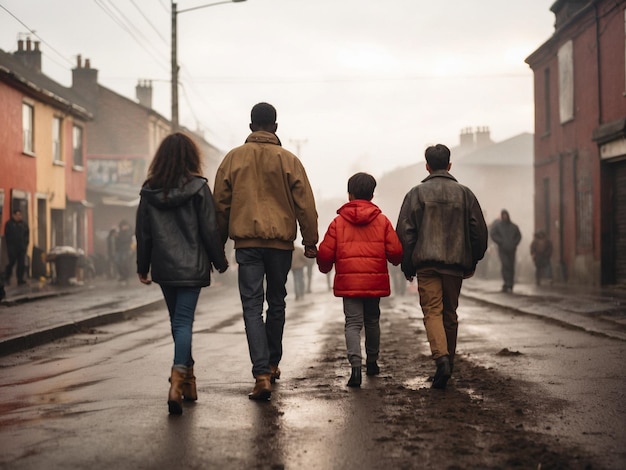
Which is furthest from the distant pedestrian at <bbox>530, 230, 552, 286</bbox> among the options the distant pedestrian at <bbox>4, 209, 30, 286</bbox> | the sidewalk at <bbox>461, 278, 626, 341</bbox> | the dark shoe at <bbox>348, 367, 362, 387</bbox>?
the dark shoe at <bbox>348, 367, 362, 387</bbox>

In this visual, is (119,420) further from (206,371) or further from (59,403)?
(206,371)

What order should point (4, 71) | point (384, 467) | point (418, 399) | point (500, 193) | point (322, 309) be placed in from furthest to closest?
point (500, 193) → point (4, 71) → point (322, 309) → point (418, 399) → point (384, 467)

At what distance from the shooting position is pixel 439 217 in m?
7.29

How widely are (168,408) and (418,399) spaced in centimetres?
163

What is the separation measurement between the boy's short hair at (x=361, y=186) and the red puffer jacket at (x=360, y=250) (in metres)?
0.09

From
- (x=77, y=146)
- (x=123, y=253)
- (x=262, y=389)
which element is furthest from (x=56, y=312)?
(x=77, y=146)

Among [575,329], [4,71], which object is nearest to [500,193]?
[4,71]

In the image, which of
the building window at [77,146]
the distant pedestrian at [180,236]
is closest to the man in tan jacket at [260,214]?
the distant pedestrian at [180,236]

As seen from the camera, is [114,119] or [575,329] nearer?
[575,329]

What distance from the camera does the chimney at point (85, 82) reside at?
50156 mm

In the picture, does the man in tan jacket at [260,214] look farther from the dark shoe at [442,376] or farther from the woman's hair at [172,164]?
the dark shoe at [442,376]

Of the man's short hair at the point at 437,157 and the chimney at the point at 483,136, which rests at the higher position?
the chimney at the point at 483,136

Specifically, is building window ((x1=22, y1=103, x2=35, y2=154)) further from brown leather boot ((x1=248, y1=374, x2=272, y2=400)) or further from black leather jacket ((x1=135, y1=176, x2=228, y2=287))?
brown leather boot ((x1=248, y1=374, x2=272, y2=400))

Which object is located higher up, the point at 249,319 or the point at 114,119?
the point at 114,119
